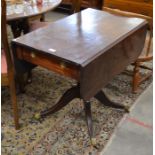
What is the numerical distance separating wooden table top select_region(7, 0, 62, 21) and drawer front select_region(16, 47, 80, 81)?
1.14 feet

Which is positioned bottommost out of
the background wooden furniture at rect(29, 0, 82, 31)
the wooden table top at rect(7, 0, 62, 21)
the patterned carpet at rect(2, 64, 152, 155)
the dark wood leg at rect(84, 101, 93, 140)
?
the patterned carpet at rect(2, 64, 152, 155)

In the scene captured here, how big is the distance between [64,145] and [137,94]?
2.90 feet

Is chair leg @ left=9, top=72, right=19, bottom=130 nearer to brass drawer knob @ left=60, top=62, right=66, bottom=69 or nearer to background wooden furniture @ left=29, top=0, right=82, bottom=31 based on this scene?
→ brass drawer knob @ left=60, top=62, right=66, bottom=69

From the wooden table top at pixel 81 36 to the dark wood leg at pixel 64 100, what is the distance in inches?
17.0

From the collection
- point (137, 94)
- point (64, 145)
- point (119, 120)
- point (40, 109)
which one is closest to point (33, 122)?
point (40, 109)

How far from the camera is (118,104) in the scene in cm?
214

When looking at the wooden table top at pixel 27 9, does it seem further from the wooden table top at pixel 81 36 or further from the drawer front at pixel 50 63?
the drawer front at pixel 50 63

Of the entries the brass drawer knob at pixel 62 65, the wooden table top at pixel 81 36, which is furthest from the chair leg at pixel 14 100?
the brass drawer knob at pixel 62 65

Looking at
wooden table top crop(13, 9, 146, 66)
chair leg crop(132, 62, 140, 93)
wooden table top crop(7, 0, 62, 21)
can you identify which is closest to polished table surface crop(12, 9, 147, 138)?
wooden table top crop(13, 9, 146, 66)

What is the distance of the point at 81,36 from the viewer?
5.66ft

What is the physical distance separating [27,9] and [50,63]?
0.67 meters

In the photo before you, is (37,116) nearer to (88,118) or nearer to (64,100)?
(64,100)

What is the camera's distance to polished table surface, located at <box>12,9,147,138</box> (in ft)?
4.98

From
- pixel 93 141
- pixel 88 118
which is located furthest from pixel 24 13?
pixel 93 141
